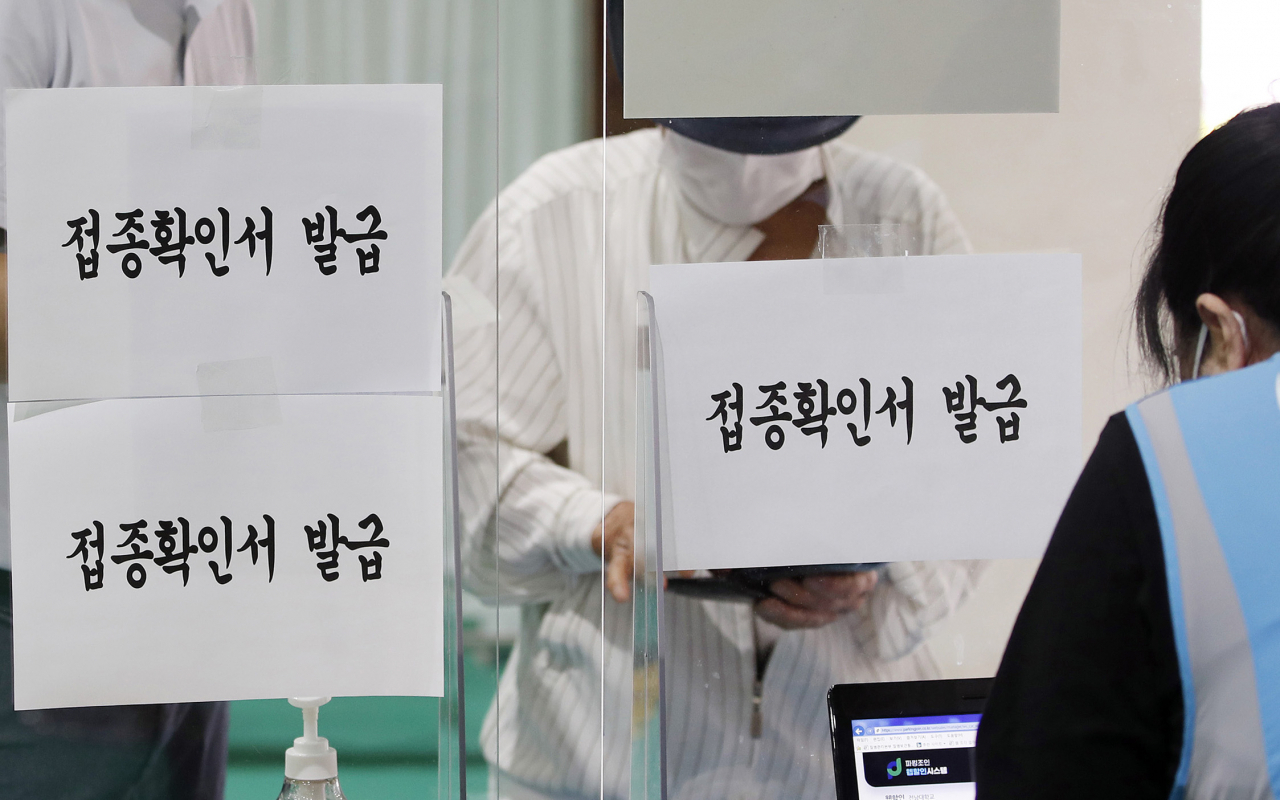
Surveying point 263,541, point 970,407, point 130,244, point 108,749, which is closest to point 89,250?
point 130,244

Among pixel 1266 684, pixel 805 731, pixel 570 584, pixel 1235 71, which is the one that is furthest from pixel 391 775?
pixel 1235 71

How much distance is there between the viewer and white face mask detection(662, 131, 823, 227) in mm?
750

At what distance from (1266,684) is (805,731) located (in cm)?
42

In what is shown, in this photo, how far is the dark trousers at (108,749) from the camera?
748 millimetres

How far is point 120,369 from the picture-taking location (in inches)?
28.3

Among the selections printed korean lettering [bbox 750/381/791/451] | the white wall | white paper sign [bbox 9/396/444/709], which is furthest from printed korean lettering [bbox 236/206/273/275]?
the white wall

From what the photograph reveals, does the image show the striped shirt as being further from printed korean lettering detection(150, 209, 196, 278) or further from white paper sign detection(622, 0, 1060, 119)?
printed korean lettering detection(150, 209, 196, 278)

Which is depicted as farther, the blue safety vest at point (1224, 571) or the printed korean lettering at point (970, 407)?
the printed korean lettering at point (970, 407)

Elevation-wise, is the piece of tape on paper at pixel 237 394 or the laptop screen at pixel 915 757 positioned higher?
the piece of tape on paper at pixel 237 394

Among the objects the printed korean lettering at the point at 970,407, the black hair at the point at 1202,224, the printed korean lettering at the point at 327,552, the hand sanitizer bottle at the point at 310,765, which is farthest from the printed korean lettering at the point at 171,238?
the black hair at the point at 1202,224

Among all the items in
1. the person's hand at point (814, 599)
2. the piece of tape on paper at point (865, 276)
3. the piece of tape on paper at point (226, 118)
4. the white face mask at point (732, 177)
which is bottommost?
the person's hand at point (814, 599)

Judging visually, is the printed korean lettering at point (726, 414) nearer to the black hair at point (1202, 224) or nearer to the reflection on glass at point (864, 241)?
the reflection on glass at point (864, 241)

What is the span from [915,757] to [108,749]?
0.60 meters

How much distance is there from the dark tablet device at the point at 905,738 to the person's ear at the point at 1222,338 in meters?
0.29
